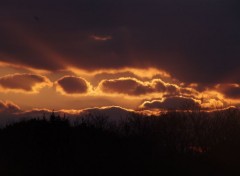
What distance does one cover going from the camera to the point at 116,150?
53.2 metres

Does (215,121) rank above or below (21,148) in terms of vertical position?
above

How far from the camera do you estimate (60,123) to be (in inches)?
2259

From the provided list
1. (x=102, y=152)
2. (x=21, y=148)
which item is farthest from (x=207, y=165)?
(x=21, y=148)

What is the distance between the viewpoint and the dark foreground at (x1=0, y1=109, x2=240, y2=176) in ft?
156

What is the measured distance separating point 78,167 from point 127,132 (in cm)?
1890

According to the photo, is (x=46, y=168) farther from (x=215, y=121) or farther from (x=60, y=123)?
(x=215, y=121)

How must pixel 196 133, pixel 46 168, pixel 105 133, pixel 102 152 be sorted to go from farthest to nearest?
pixel 196 133 → pixel 105 133 → pixel 102 152 → pixel 46 168

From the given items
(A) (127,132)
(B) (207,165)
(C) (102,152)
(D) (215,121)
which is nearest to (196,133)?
(D) (215,121)

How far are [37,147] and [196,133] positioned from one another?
23418 mm

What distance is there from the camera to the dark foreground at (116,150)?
47688mm

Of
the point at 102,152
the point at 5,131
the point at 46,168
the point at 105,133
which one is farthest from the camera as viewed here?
the point at 105,133

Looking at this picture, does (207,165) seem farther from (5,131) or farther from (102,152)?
(5,131)

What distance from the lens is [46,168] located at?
155ft

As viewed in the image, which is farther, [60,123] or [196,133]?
[196,133]
